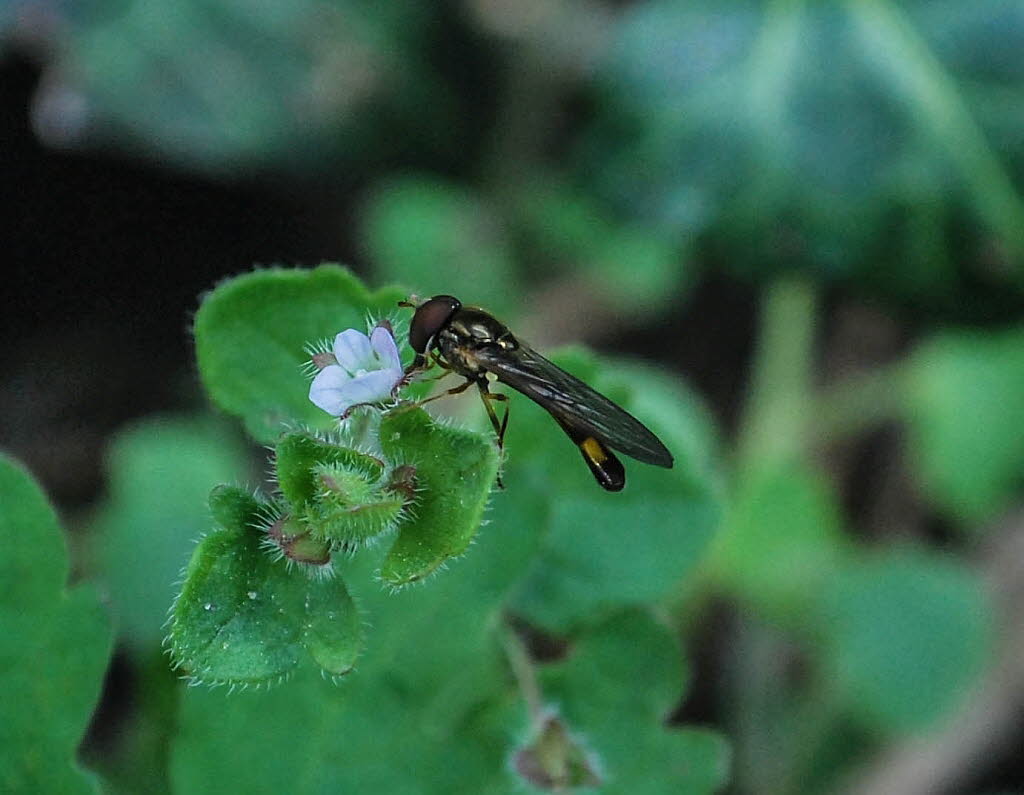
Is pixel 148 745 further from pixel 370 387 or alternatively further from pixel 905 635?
pixel 905 635

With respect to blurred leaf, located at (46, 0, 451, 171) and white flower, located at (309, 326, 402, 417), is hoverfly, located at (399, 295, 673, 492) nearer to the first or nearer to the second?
white flower, located at (309, 326, 402, 417)

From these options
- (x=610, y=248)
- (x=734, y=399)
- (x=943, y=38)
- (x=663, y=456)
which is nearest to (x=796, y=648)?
(x=734, y=399)

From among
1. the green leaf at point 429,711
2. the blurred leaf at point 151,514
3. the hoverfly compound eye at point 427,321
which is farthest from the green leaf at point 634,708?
the blurred leaf at point 151,514

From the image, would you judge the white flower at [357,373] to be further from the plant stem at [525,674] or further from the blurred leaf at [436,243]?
the blurred leaf at [436,243]

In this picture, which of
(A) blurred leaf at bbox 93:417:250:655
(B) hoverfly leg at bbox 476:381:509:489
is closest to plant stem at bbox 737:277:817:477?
(A) blurred leaf at bbox 93:417:250:655

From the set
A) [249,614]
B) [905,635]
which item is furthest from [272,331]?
[905,635]
